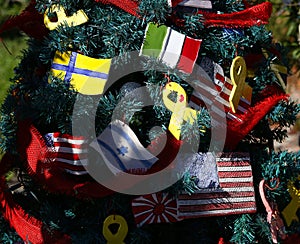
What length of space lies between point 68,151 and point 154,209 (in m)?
0.25

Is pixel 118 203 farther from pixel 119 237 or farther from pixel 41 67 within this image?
pixel 41 67

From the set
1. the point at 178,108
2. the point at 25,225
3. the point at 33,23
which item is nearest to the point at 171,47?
the point at 178,108

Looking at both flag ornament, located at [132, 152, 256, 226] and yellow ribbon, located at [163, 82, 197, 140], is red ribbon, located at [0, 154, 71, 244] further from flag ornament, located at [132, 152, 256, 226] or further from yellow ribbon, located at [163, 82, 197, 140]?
yellow ribbon, located at [163, 82, 197, 140]

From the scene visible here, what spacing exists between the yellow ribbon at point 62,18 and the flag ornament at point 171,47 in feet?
0.52

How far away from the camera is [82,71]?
1412mm

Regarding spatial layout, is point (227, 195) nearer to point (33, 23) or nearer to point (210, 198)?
point (210, 198)

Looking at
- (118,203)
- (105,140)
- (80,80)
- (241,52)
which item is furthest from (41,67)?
(241,52)

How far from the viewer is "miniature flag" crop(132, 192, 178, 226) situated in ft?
4.72

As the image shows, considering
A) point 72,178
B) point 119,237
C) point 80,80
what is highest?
point 80,80

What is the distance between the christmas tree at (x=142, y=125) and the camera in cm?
140

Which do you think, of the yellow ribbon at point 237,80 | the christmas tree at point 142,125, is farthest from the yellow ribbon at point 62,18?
the yellow ribbon at point 237,80

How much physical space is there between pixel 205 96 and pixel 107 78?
9.5 inches

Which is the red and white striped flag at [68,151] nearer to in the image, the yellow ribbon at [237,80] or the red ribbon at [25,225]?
the red ribbon at [25,225]

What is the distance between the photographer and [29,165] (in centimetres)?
143
